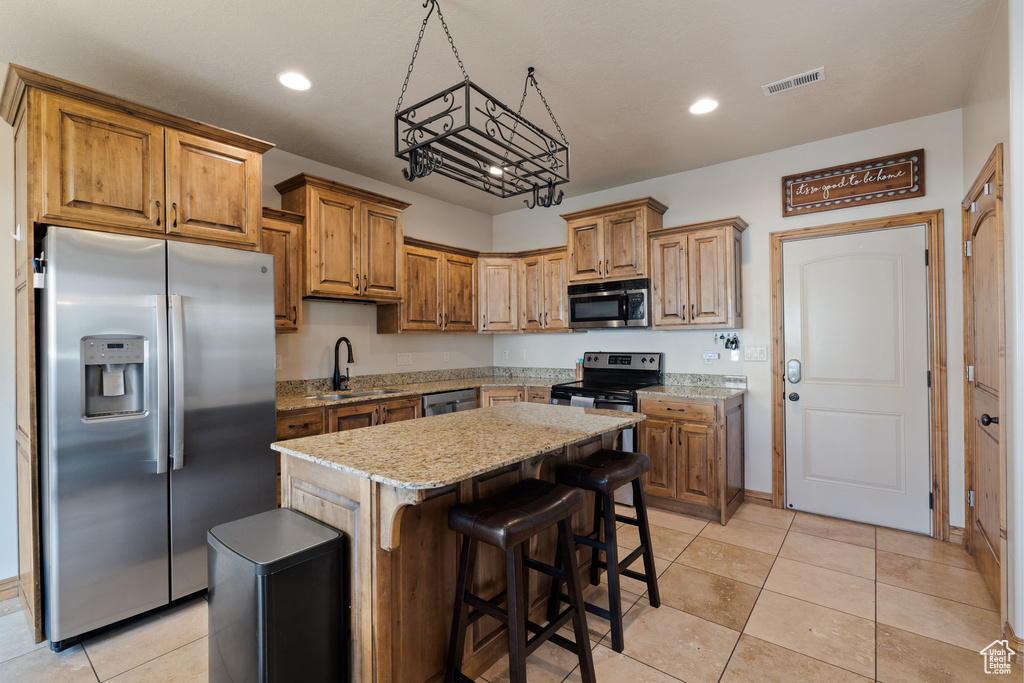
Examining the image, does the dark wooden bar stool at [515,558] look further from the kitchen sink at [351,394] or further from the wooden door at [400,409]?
the kitchen sink at [351,394]

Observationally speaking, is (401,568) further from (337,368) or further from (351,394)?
(337,368)

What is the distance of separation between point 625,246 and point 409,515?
3235 mm

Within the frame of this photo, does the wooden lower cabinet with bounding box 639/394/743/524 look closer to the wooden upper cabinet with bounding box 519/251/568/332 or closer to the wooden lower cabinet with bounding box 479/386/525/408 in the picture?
the wooden lower cabinet with bounding box 479/386/525/408

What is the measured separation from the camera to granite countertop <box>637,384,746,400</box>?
3.56 m

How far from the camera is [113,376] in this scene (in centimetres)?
227

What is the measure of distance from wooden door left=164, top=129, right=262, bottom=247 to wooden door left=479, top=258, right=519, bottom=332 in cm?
254

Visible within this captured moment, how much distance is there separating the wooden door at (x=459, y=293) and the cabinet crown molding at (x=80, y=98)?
226 cm

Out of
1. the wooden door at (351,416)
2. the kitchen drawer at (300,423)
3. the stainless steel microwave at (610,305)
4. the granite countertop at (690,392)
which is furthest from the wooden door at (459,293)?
the granite countertop at (690,392)

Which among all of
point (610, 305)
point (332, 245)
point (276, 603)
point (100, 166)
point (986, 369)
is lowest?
point (276, 603)

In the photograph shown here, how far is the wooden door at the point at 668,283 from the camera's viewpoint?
12.9 ft

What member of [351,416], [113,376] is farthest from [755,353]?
[113,376]

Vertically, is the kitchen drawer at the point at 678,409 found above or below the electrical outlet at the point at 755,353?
below

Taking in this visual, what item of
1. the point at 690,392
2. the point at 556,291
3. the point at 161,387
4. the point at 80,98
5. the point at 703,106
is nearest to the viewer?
the point at 80,98

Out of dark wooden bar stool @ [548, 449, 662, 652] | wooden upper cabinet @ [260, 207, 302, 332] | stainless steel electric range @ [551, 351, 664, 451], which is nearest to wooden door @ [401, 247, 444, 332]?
wooden upper cabinet @ [260, 207, 302, 332]
